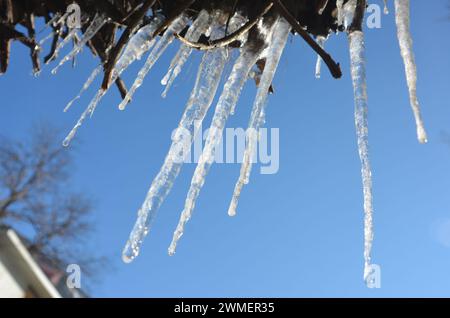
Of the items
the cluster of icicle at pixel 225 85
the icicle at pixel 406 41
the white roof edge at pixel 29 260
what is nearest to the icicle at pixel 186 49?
the cluster of icicle at pixel 225 85

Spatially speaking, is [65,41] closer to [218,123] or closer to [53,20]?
[53,20]

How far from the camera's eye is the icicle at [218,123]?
1.52 m

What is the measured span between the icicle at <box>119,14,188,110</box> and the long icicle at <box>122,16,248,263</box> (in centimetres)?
12

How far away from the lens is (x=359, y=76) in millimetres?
1558

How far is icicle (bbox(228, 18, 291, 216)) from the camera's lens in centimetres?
144

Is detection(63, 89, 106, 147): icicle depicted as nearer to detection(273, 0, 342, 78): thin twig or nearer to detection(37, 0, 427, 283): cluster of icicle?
detection(37, 0, 427, 283): cluster of icicle

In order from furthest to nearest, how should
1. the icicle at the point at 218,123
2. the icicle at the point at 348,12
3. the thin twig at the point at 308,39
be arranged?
1. the icicle at the point at 218,123
2. the icicle at the point at 348,12
3. the thin twig at the point at 308,39

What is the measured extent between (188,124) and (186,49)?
386 mm

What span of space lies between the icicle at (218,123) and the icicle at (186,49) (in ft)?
0.49

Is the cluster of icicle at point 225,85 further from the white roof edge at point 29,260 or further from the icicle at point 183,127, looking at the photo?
the white roof edge at point 29,260
